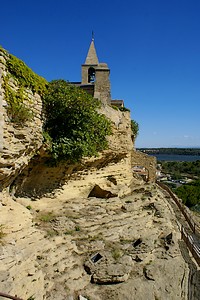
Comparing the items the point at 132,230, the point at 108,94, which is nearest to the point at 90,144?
the point at 132,230

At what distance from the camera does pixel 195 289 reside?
9242 millimetres

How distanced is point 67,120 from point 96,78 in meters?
13.2

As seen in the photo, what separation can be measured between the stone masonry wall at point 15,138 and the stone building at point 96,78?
9.74 meters

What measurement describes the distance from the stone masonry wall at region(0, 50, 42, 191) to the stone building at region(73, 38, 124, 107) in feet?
32.0

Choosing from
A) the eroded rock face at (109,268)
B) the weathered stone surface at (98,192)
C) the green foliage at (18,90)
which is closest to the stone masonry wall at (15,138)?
the green foliage at (18,90)

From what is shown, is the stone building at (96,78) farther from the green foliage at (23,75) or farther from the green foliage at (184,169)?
the green foliage at (184,169)

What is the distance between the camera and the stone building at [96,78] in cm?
2309

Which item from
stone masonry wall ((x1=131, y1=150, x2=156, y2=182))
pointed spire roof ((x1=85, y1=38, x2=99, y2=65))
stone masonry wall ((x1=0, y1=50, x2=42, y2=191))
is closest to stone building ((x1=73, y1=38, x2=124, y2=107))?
pointed spire roof ((x1=85, y1=38, x2=99, y2=65))

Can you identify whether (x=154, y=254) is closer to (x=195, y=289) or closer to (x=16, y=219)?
(x=195, y=289)

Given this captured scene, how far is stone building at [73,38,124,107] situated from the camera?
23.1 meters

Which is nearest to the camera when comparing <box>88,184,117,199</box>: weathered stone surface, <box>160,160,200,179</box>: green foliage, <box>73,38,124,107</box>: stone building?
<box>88,184,117,199</box>: weathered stone surface

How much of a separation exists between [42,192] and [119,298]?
609cm

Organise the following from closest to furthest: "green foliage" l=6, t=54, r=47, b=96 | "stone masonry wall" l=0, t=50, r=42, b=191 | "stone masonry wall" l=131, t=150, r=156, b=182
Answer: "stone masonry wall" l=0, t=50, r=42, b=191 → "green foliage" l=6, t=54, r=47, b=96 → "stone masonry wall" l=131, t=150, r=156, b=182

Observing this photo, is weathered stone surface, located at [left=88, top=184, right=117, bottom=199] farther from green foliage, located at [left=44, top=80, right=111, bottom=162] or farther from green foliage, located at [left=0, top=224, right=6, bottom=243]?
green foliage, located at [left=0, top=224, right=6, bottom=243]
